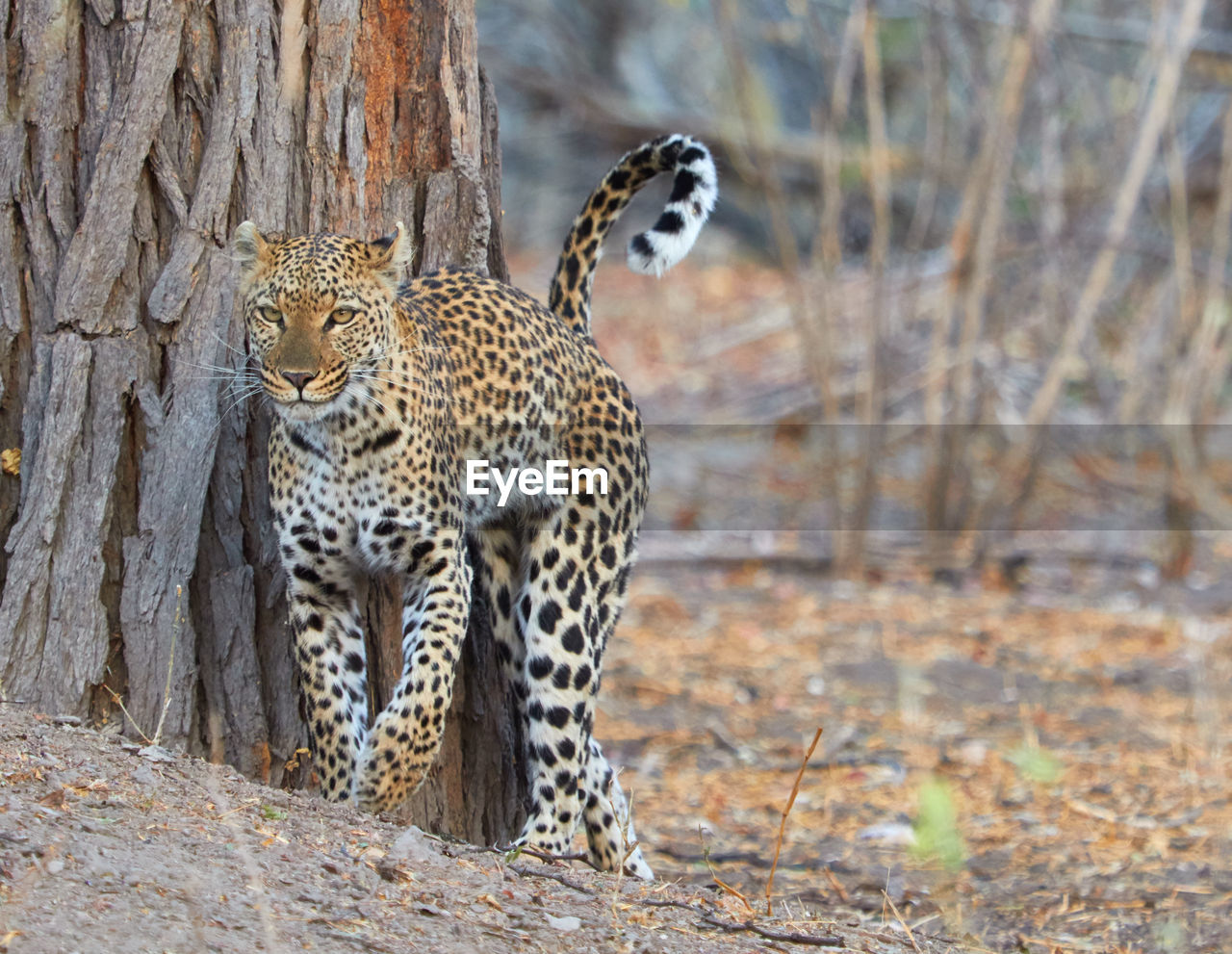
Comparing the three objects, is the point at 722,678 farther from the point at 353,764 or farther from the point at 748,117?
the point at 353,764

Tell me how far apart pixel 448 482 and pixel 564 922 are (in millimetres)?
1238

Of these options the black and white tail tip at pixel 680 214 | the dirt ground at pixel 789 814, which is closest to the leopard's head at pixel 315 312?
the black and white tail tip at pixel 680 214

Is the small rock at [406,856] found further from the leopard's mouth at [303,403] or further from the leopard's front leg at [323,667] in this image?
the leopard's mouth at [303,403]

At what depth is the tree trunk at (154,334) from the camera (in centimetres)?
380

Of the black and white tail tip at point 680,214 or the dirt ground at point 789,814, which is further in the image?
the black and white tail tip at point 680,214

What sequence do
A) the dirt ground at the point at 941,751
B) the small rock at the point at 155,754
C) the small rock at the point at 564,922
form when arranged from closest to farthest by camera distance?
the small rock at the point at 564,922
the small rock at the point at 155,754
the dirt ground at the point at 941,751

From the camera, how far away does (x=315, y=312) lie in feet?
12.4

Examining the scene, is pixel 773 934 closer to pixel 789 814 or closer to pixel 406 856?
pixel 406 856

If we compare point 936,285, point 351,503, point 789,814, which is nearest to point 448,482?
point 351,503

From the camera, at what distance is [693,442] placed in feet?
39.8

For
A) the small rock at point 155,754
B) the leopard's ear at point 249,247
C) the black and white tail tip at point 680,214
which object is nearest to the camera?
the small rock at point 155,754

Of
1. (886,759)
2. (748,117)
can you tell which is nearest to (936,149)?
(748,117)

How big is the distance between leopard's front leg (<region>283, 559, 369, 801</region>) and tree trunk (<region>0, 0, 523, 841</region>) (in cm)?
19

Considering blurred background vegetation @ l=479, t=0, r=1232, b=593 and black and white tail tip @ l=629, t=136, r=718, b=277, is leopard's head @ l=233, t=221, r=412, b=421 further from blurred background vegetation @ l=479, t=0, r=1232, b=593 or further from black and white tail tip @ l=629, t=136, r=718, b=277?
blurred background vegetation @ l=479, t=0, r=1232, b=593
